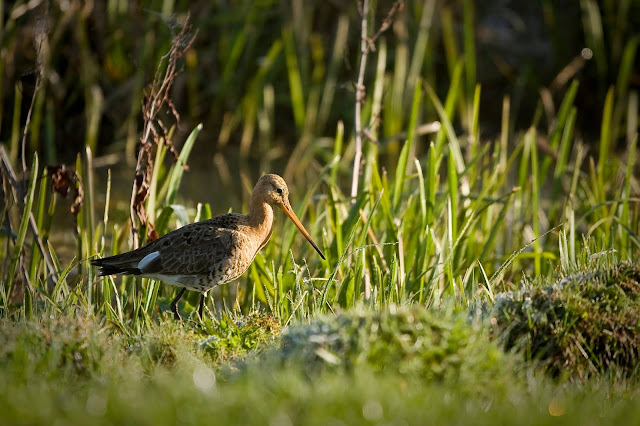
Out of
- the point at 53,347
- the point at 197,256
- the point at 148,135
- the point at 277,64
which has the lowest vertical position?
the point at 197,256

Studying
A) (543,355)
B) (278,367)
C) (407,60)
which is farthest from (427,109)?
(278,367)

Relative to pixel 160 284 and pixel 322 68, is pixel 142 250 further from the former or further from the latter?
pixel 322 68

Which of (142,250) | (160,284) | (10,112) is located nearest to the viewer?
(142,250)

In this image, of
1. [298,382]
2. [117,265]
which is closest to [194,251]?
[117,265]

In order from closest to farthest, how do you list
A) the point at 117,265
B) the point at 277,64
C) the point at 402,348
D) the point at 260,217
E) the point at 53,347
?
the point at 402,348, the point at 53,347, the point at 117,265, the point at 260,217, the point at 277,64

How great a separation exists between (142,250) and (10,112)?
13.9ft

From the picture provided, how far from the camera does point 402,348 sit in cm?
306

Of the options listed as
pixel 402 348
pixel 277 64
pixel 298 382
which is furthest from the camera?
pixel 277 64

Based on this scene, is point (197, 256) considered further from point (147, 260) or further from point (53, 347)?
point (53, 347)

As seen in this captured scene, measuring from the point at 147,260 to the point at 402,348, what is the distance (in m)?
1.78

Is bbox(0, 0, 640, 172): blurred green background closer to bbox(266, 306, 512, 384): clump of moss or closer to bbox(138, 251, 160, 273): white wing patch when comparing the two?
bbox(138, 251, 160, 273): white wing patch

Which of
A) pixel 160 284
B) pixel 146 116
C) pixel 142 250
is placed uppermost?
pixel 146 116

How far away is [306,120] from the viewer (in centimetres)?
878

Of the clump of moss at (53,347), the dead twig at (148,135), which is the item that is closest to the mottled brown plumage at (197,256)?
the dead twig at (148,135)
